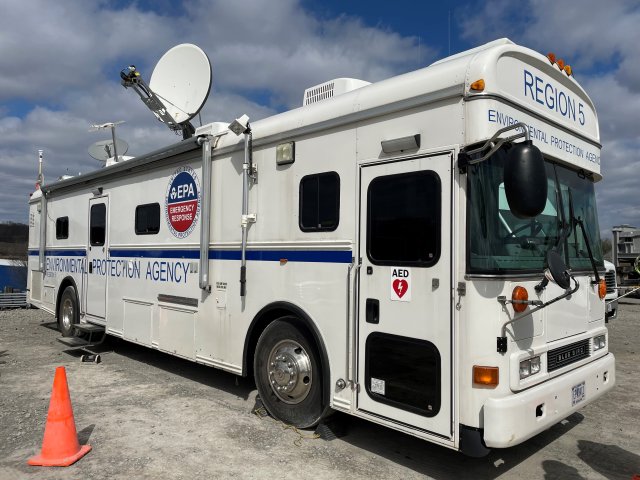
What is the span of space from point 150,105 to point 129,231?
1971 mm

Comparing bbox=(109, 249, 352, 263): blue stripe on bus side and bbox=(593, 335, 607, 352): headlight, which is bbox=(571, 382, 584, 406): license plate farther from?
bbox=(109, 249, 352, 263): blue stripe on bus side

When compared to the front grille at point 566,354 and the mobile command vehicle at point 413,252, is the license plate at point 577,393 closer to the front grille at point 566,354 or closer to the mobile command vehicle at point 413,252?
the mobile command vehicle at point 413,252

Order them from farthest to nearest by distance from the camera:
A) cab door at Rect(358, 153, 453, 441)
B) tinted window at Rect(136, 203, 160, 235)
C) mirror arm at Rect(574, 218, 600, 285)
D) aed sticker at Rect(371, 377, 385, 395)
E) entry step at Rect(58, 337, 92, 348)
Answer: entry step at Rect(58, 337, 92, 348), tinted window at Rect(136, 203, 160, 235), mirror arm at Rect(574, 218, 600, 285), aed sticker at Rect(371, 377, 385, 395), cab door at Rect(358, 153, 453, 441)

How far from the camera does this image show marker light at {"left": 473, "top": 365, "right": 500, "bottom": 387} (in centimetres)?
349

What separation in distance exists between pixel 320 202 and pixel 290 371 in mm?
1565

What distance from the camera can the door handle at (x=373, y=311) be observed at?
408 centimetres

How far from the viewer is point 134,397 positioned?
19.6 feet

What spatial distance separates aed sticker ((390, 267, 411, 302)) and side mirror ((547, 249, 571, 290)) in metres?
0.96

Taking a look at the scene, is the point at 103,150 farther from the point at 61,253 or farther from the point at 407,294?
the point at 407,294

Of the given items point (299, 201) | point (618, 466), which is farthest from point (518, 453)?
point (299, 201)

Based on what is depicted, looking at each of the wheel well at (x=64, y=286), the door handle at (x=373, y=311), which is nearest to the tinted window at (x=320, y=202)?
the door handle at (x=373, y=311)

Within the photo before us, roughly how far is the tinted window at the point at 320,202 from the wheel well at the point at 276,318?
30.1 inches

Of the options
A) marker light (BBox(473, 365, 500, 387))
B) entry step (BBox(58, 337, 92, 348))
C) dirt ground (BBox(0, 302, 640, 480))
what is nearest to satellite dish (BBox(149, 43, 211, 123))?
dirt ground (BBox(0, 302, 640, 480))

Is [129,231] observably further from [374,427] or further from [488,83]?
[488,83]
